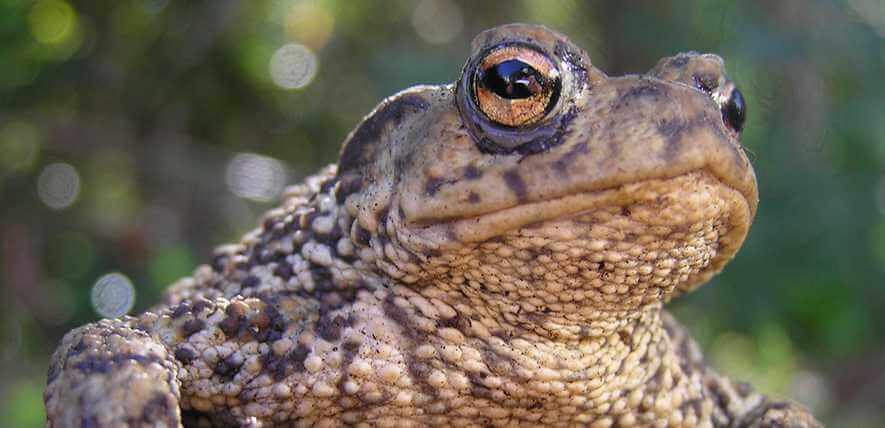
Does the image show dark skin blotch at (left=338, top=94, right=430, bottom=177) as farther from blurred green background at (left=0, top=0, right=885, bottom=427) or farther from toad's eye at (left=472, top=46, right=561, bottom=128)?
blurred green background at (left=0, top=0, right=885, bottom=427)

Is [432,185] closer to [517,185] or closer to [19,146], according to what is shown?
[517,185]

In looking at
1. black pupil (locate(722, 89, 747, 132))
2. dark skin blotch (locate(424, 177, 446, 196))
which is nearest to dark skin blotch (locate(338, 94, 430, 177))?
dark skin blotch (locate(424, 177, 446, 196))

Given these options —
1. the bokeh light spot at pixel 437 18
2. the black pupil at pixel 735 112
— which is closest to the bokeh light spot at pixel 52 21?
the bokeh light spot at pixel 437 18

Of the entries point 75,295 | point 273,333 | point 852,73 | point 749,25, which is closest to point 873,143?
point 852,73

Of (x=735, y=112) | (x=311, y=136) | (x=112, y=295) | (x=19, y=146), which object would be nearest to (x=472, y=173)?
(x=735, y=112)

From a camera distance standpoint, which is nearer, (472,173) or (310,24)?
(472,173)

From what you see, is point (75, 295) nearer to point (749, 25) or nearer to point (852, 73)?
point (749, 25)
